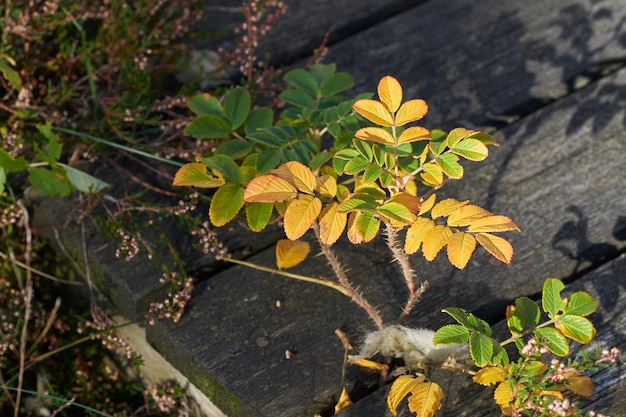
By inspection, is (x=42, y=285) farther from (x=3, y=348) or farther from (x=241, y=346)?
(x=241, y=346)

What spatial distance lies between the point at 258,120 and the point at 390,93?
531mm

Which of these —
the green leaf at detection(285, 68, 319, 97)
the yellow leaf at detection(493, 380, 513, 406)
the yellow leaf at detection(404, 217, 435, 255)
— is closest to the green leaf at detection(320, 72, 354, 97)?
the green leaf at detection(285, 68, 319, 97)

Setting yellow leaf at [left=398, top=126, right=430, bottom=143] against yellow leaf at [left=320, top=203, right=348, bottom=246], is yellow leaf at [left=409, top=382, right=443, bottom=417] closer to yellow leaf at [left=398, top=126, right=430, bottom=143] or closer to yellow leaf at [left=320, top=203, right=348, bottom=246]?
yellow leaf at [left=320, top=203, right=348, bottom=246]

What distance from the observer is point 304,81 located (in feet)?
7.69

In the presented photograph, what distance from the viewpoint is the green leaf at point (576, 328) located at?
1.79 m

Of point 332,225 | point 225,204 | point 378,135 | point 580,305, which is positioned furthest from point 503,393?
point 225,204

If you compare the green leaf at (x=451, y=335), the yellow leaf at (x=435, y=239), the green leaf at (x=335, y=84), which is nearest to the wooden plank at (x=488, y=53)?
the green leaf at (x=335, y=84)

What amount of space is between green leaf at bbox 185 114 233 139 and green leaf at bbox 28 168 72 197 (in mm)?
414

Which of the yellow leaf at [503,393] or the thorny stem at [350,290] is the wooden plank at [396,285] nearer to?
the thorny stem at [350,290]

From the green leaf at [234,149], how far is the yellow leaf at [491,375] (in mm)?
806

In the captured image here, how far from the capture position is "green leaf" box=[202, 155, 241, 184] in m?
2.04

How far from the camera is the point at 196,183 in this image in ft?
6.68

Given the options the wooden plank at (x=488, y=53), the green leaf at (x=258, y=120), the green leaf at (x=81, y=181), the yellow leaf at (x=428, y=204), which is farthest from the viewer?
the wooden plank at (x=488, y=53)

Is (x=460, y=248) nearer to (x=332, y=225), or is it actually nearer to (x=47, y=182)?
(x=332, y=225)
